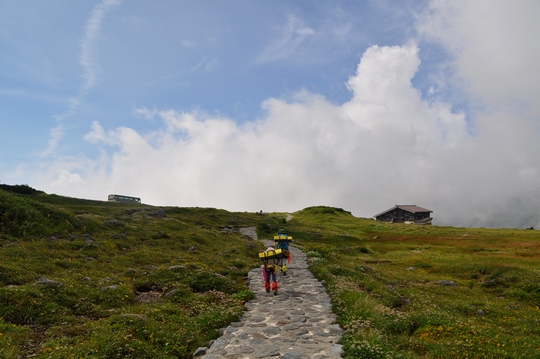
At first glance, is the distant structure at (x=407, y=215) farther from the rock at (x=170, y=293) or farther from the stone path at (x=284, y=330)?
the rock at (x=170, y=293)

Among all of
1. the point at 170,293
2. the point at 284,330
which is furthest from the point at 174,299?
the point at 284,330

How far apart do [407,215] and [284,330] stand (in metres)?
135

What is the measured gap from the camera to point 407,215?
445ft

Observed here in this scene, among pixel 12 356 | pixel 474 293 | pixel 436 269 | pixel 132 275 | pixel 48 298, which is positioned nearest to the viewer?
pixel 12 356

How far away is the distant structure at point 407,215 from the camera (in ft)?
436

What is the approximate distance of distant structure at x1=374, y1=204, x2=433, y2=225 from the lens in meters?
133

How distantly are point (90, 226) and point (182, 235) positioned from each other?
29.3 feet

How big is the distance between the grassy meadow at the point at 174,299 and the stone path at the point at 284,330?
52 cm

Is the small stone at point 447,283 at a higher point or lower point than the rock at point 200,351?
lower

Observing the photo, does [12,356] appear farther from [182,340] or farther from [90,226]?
[90,226]

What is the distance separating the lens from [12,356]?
859 cm

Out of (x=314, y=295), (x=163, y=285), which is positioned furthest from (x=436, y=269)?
(x=163, y=285)

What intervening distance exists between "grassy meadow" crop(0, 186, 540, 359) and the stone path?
520 mm

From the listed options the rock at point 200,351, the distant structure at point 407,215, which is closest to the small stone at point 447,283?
the rock at point 200,351
